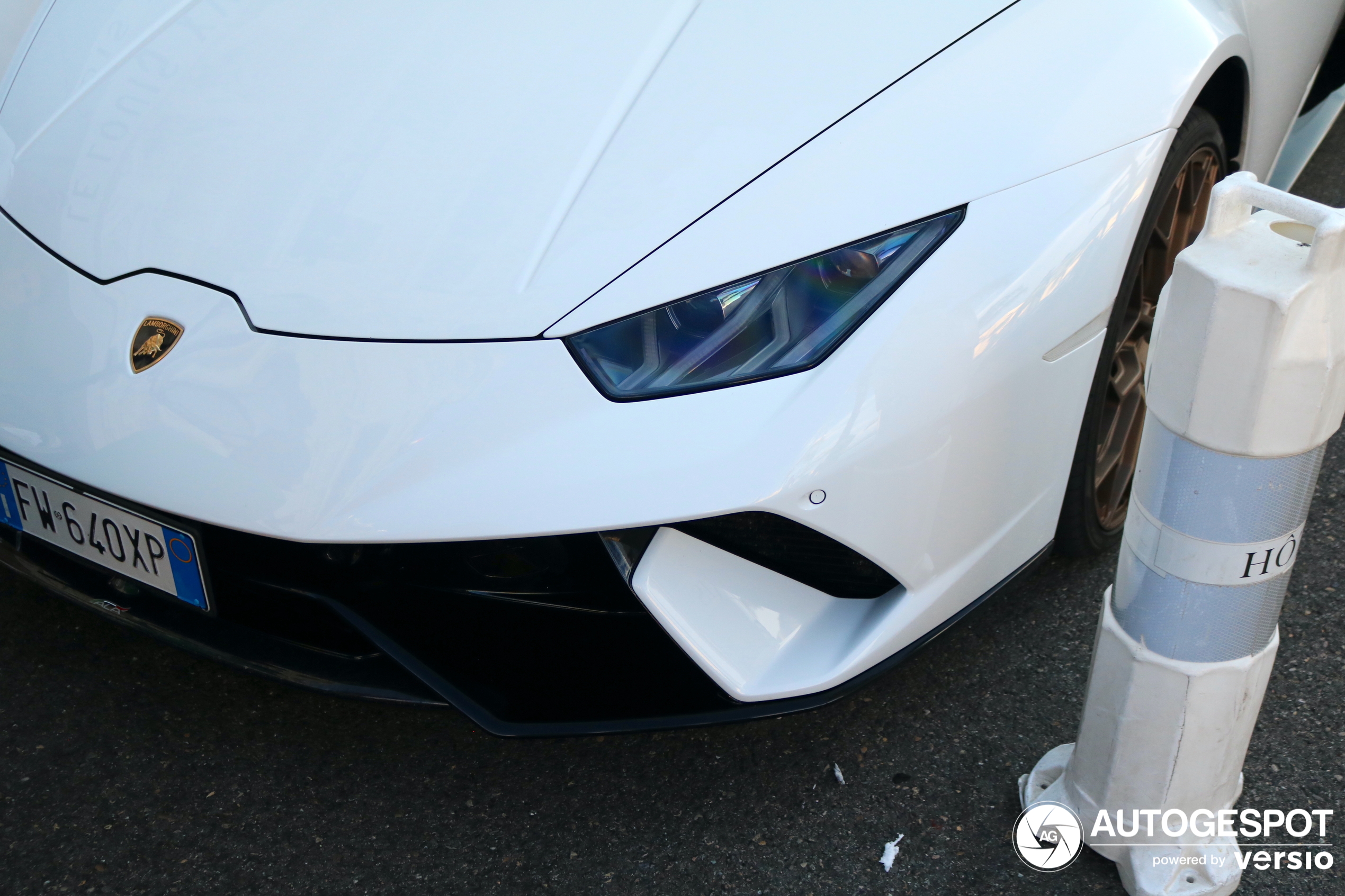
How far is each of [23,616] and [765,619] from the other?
141 cm

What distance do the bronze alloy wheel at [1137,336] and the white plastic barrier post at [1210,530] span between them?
44cm

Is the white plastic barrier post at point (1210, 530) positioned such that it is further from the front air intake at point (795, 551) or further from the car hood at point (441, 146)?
the car hood at point (441, 146)

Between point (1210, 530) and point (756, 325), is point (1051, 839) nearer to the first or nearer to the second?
point (1210, 530)

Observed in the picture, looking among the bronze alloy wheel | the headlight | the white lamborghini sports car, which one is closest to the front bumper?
the white lamborghini sports car

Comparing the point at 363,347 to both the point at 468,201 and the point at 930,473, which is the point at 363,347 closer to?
the point at 468,201

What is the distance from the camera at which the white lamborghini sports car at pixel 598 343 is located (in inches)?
51.9

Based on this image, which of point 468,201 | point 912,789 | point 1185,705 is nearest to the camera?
point 1185,705

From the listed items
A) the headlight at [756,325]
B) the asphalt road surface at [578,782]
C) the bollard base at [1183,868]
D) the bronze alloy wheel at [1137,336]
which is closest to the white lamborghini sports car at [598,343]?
the headlight at [756,325]

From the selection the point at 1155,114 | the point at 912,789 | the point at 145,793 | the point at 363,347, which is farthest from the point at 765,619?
the point at 145,793

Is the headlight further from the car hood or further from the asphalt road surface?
the asphalt road surface

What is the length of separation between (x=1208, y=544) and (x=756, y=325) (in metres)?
0.55

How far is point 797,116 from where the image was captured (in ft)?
4.73

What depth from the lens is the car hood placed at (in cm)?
141

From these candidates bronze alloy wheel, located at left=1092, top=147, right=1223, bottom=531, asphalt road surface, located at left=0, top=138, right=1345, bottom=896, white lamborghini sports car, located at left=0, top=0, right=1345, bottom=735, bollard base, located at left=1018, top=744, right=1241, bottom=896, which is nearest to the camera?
white lamborghini sports car, located at left=0, top=0, right=1345, bottom=735
